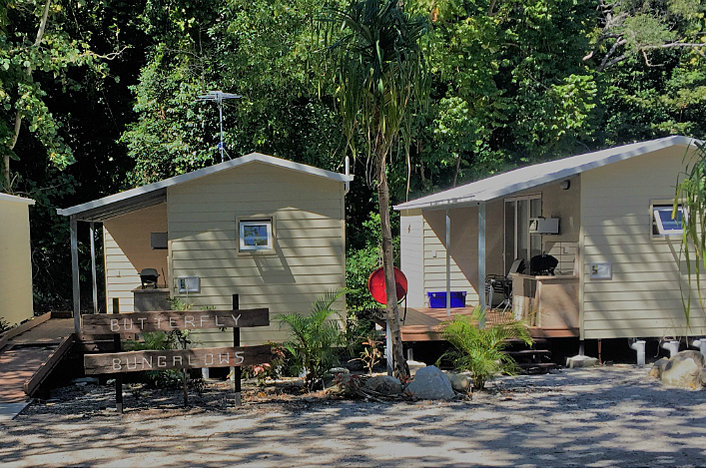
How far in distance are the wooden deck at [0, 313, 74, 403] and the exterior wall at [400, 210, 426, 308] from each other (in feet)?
21.7

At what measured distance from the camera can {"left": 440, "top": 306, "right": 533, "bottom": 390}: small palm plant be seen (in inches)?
360

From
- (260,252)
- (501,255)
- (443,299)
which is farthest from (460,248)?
(260,252)

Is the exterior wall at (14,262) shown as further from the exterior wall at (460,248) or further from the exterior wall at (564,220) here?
the exterior wall at (564,220)

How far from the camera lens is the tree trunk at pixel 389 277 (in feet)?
30.3

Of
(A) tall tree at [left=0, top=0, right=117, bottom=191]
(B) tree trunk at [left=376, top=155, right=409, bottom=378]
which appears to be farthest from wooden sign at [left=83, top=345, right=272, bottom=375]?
(A) tall tree at [left=0, top=0, right=117, bottom=191]

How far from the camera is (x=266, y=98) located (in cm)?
1788

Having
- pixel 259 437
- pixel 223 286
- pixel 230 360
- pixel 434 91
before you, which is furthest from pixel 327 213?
pixel 434 91

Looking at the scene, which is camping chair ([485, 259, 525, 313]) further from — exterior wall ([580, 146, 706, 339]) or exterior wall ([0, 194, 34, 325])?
exterior wall ([0, 194, 34, 325])

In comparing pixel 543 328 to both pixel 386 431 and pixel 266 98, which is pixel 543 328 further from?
pixel 266 98

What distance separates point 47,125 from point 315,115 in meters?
6.47

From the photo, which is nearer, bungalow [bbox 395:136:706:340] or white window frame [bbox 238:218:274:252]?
bungalow [bbox 395:136:706:340]

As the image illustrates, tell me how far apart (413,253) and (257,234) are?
17.6ft

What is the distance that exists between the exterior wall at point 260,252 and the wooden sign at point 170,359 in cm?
235

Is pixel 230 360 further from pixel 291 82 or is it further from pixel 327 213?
pixel 291 82
